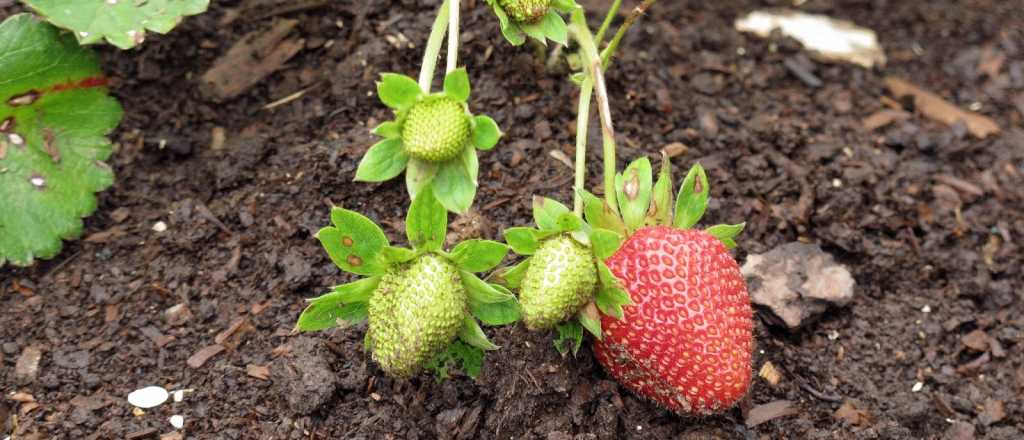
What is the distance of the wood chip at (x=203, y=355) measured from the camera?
226 centimetres

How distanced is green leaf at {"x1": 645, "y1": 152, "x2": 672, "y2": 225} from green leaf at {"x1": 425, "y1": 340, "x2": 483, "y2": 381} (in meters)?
0.47

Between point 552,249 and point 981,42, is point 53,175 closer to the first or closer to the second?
point 552,249

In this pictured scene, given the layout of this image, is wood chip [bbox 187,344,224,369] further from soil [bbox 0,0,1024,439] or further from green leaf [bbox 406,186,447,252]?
green leaf [bbox 406,186,447,252]

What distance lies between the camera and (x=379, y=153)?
6.77ft

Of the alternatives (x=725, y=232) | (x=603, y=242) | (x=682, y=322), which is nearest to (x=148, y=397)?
(x=603, y=242)

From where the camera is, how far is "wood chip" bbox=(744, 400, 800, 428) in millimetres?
2270

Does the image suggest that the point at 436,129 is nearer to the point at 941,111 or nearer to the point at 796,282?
the point at 796,282

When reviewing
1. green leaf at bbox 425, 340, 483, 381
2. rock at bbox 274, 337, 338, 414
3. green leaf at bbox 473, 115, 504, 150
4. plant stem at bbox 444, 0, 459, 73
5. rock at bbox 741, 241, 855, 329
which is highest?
plant stem at bbox 444, 0, 459, 73

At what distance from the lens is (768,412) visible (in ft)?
7.54

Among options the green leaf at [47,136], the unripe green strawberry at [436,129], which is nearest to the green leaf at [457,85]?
the unripe green strawberry at [436,129]

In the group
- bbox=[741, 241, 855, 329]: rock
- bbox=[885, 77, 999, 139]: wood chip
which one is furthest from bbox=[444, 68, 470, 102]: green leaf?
bbox=[885, 77, 999, 139]: wood chip

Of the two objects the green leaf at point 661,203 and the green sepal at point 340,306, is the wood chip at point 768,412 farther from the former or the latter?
the green sepal at point 340,306

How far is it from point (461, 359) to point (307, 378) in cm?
34

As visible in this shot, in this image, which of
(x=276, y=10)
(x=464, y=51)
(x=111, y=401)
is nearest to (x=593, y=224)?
(x=464, y=51)
